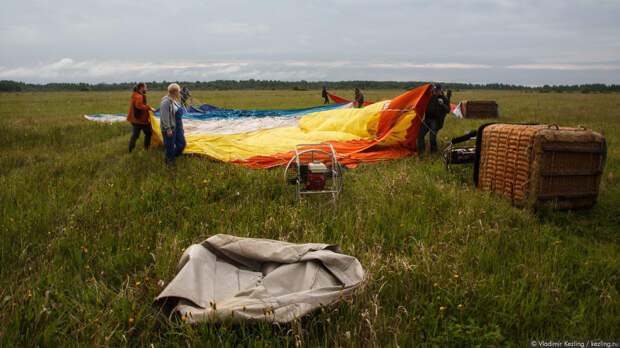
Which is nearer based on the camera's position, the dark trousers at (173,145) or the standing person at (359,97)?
the dark trousers at (173,145)

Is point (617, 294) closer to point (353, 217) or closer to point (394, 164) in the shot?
point (353, 217)

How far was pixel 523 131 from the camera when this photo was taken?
5191 mm

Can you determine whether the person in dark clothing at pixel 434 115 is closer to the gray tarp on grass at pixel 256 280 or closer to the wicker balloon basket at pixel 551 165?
the wicker balloon basket at pixel 551 165

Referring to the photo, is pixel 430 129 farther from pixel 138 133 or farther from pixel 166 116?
pixel 138 133

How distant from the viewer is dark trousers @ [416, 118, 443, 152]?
29.2 ft

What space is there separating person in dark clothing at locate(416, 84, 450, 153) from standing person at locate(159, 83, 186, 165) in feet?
18.5

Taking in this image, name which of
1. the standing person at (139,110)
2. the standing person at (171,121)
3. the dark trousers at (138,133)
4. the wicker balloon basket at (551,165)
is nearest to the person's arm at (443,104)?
the wicker balloon basket at (551,165)

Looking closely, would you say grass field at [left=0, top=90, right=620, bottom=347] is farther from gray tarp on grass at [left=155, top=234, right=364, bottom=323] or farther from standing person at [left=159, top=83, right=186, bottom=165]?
standing person at [left=159, top=83, right=186, bottom=165]

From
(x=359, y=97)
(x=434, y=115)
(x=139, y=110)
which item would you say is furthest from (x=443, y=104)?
(x=359, y=97)

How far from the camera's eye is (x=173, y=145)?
24.1ft

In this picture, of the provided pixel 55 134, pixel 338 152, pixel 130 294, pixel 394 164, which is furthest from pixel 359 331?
pixel 55 134

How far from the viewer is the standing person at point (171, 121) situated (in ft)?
23.1

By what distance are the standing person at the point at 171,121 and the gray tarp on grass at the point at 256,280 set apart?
4.63m

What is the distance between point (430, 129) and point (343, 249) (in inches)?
238
